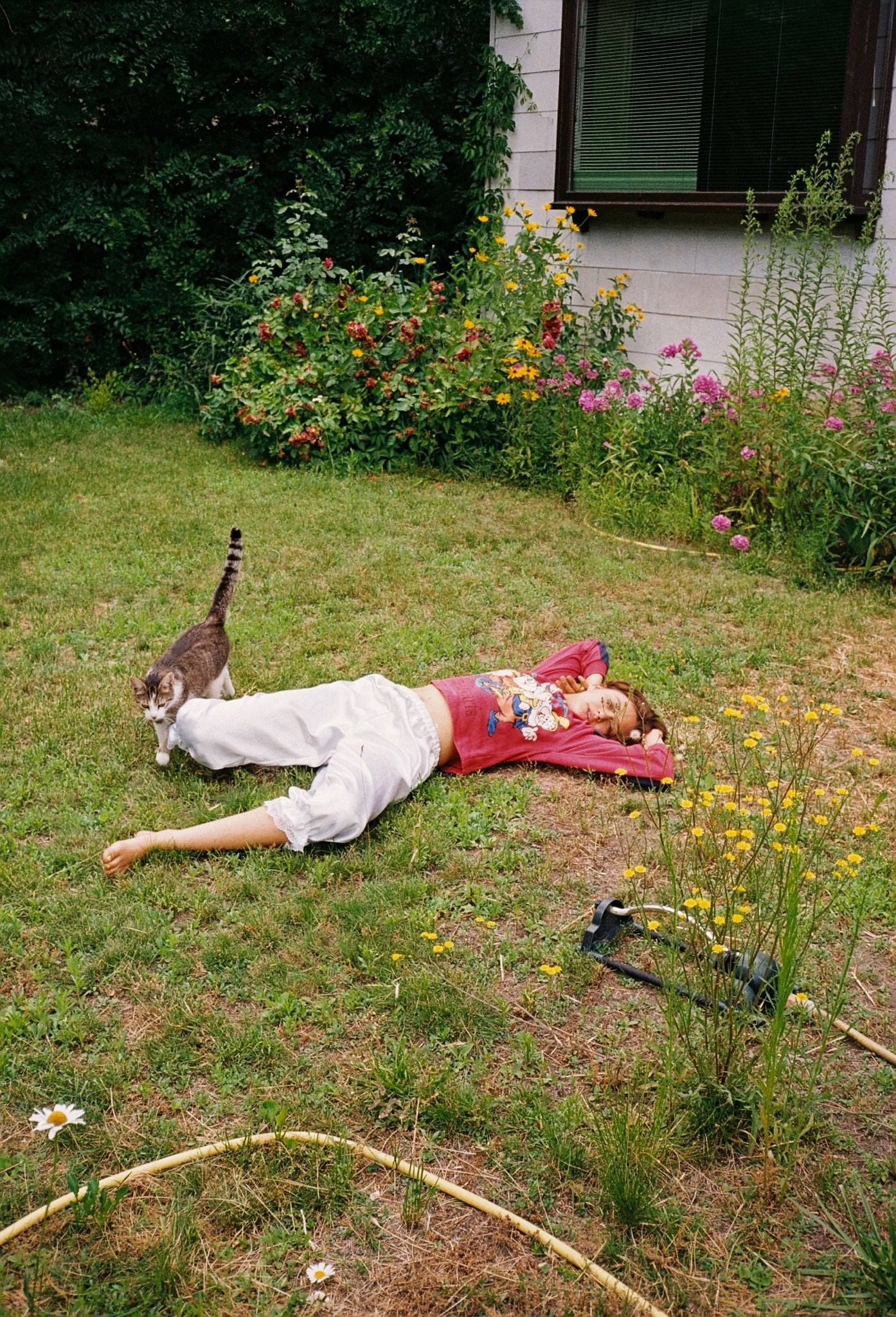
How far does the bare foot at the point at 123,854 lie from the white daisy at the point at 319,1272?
53.5 inches

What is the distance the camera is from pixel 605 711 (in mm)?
3711

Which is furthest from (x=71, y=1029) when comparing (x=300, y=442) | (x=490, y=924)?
(x=300, y=442)

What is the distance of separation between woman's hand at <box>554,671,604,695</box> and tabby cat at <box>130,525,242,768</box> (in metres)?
1.18

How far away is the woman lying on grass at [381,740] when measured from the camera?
10.1ft

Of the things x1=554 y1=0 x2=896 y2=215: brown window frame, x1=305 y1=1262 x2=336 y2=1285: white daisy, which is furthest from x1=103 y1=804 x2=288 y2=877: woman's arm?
x1=554 y1=0 x2=896 y2=215: brown window frame

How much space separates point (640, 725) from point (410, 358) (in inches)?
170

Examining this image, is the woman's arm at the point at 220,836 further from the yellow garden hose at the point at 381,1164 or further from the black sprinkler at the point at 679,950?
the yellow garden hose at the point at 381,1164

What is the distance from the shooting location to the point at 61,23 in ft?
28.9

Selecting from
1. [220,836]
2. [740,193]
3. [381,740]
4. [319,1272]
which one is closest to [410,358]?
[740,193]

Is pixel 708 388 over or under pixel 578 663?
over

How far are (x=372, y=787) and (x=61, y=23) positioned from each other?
27.4 ft

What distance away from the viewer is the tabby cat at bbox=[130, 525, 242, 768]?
11.5ft

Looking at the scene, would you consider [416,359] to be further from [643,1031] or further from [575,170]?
[643,1031]

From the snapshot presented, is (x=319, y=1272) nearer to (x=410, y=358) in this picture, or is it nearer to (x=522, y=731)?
(x=522, y=731)
